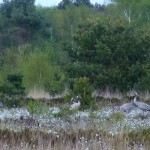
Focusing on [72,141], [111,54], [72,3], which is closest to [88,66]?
[111,54]

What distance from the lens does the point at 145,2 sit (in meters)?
57.0

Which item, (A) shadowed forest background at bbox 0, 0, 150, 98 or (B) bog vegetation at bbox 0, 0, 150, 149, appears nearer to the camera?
(B) bog vegetation at bbox 0, 0, 150, 149

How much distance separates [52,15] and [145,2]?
11050 mm

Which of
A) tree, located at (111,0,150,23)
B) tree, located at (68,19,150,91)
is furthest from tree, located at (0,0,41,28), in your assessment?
tree, located at (68,19,150,91)

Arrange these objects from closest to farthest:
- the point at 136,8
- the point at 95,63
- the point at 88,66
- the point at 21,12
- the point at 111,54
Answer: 1. the point at 88,66
2. the point at 111,54
3. the point at 95,63
4. the point at 21,12
5. the point at 136,8

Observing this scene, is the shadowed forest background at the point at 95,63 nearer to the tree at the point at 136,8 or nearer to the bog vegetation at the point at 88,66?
the bog vegetation at the point at 88,66

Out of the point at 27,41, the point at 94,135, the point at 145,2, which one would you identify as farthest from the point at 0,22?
the point at 94,135

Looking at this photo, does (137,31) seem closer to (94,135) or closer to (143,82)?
(143,82)

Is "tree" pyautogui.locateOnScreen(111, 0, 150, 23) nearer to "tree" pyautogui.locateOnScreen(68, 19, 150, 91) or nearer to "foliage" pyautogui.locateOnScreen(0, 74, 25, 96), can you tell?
"tree" pyautogui.locateOnScreen(68, 19, 150, 91)

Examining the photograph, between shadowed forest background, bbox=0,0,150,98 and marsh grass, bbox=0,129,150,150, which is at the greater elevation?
marsh grass, bbox=0,129,150,150

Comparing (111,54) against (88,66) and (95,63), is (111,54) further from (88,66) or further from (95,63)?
(88,66)

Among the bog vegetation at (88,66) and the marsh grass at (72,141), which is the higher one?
the marsh grass at (72,141)

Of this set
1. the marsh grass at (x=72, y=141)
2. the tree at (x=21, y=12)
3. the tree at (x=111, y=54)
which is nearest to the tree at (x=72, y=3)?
the tree at (x=21, y=12)

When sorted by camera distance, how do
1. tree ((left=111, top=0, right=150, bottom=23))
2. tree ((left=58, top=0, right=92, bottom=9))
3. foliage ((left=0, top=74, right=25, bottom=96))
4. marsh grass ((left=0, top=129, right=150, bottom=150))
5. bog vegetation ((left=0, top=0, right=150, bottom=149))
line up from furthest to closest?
1. tree ((left=58, top=0, right=92, bottom=9))
2. tree ((left=111, top=0, right=150, bottom=23))
3. foliage ((left=0, top=74, right=25, bottom=96))
4. bog vegetation ((left=0, top=0, right=150, bottom=149))
5. marsh grass ((left=0, top=129, right=150, bottom=150))
